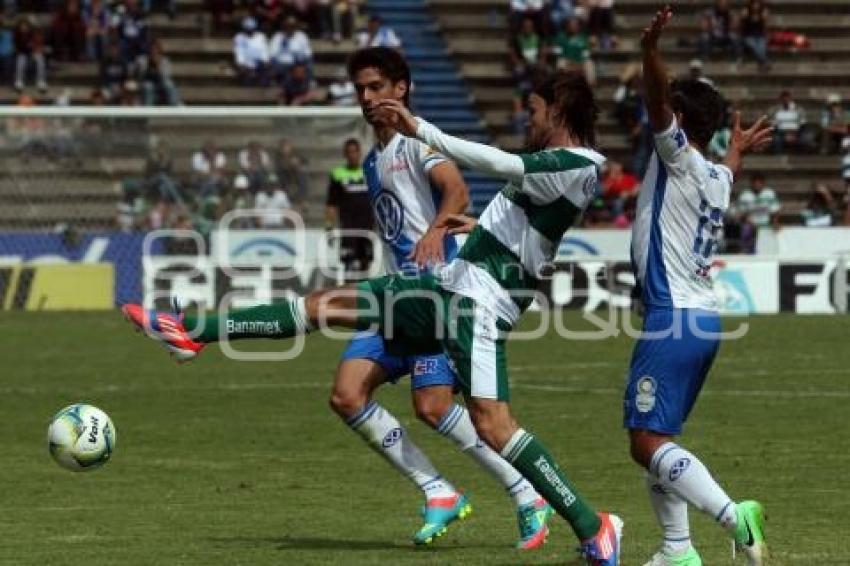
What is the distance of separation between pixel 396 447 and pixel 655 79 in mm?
3127

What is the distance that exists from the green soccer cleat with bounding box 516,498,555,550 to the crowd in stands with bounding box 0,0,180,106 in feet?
95.9

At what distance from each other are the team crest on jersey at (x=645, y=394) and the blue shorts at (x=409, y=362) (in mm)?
2065

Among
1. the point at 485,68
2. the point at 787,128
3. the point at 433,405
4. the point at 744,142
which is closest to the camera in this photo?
the point at 744,142

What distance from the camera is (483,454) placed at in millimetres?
11375

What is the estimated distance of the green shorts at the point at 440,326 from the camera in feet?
33.2

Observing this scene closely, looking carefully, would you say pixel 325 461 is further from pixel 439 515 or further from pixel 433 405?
pixel 439 515

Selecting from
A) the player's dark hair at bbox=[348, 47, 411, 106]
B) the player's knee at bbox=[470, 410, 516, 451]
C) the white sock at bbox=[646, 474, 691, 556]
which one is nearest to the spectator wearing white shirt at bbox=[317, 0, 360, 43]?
the player's dark hair at bbox=[348, 47, 411, 106]

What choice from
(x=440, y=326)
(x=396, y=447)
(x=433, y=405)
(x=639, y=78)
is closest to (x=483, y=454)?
(x=433, y=405)

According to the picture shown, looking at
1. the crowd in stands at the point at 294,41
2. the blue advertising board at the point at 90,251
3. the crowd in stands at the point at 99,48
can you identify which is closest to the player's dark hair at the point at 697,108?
the blue advertising board at the point at 90,251

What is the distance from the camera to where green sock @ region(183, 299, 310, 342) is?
35.1 ft

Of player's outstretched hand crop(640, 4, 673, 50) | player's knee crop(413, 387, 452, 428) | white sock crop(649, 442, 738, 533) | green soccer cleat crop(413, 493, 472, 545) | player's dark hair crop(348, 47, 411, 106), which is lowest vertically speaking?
green soccer cleat crop(413, 493, 472, 545)

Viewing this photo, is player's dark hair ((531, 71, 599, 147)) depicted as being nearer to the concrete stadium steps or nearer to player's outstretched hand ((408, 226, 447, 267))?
player's outstretched hand ((408, 226, 447, 267))

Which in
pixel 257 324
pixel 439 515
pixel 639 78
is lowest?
pixel 639 78

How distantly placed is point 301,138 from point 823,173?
1179cm
